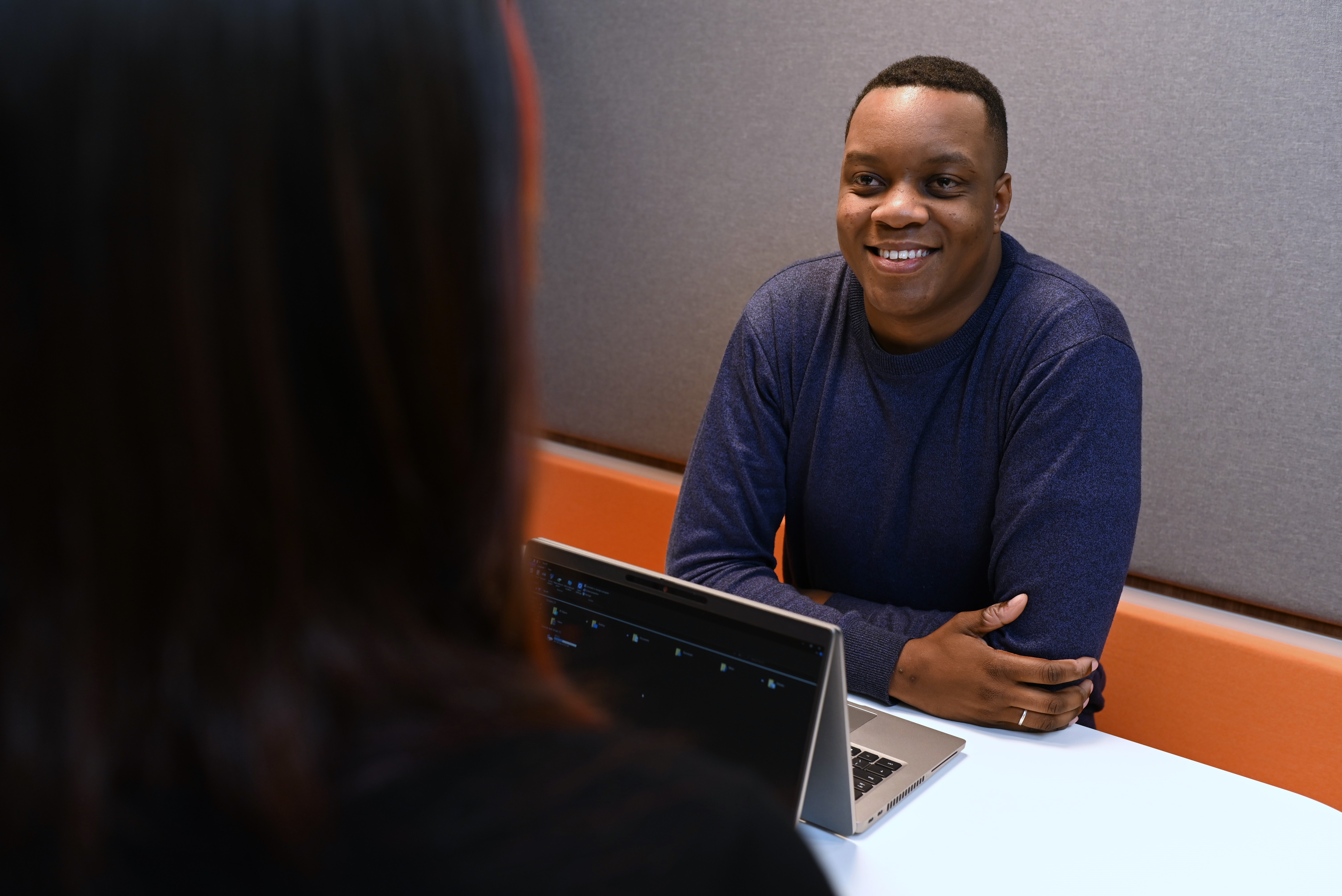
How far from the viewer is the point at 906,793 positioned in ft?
3.25

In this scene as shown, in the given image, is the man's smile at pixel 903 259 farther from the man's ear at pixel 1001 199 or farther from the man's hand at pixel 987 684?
the man's hand at pixel 987 684

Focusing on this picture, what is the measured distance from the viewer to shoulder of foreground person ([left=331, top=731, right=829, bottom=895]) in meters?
0.36

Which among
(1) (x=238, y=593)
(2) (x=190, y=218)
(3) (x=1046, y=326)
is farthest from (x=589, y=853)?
(3) (x=1046, y=326)

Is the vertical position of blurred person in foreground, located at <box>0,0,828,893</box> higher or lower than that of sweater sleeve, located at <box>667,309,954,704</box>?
higher

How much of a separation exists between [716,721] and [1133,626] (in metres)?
1.04

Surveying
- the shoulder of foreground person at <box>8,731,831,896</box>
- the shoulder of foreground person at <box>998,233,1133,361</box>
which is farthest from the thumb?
the shoulder of foreground person at <box>8,731,831,896</box>

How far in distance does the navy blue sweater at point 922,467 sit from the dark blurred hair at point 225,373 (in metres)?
0.93

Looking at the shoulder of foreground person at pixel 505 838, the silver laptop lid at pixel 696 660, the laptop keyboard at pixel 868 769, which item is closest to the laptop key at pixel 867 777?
the laptop keyboard at pixel 868 769

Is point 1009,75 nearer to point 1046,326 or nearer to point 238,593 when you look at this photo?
point 1046,326

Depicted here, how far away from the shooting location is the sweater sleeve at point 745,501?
1.35m

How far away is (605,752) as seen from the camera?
0.41 meters

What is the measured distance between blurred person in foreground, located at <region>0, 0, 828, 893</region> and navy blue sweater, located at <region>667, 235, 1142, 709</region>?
902 millimetres

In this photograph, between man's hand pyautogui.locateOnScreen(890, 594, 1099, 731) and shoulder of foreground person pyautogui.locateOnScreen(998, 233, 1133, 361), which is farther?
shoulder of foreground person pyautogui.locateOnScreen(998, 233, 1133, 361)

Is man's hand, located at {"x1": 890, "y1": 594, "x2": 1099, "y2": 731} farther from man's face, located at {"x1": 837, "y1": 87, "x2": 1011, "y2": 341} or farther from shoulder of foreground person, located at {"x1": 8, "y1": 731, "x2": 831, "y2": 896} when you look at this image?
shoulder of foreground person, located at {"x1": 8, "y1": 731, "x2": 831, "y2": 896}
